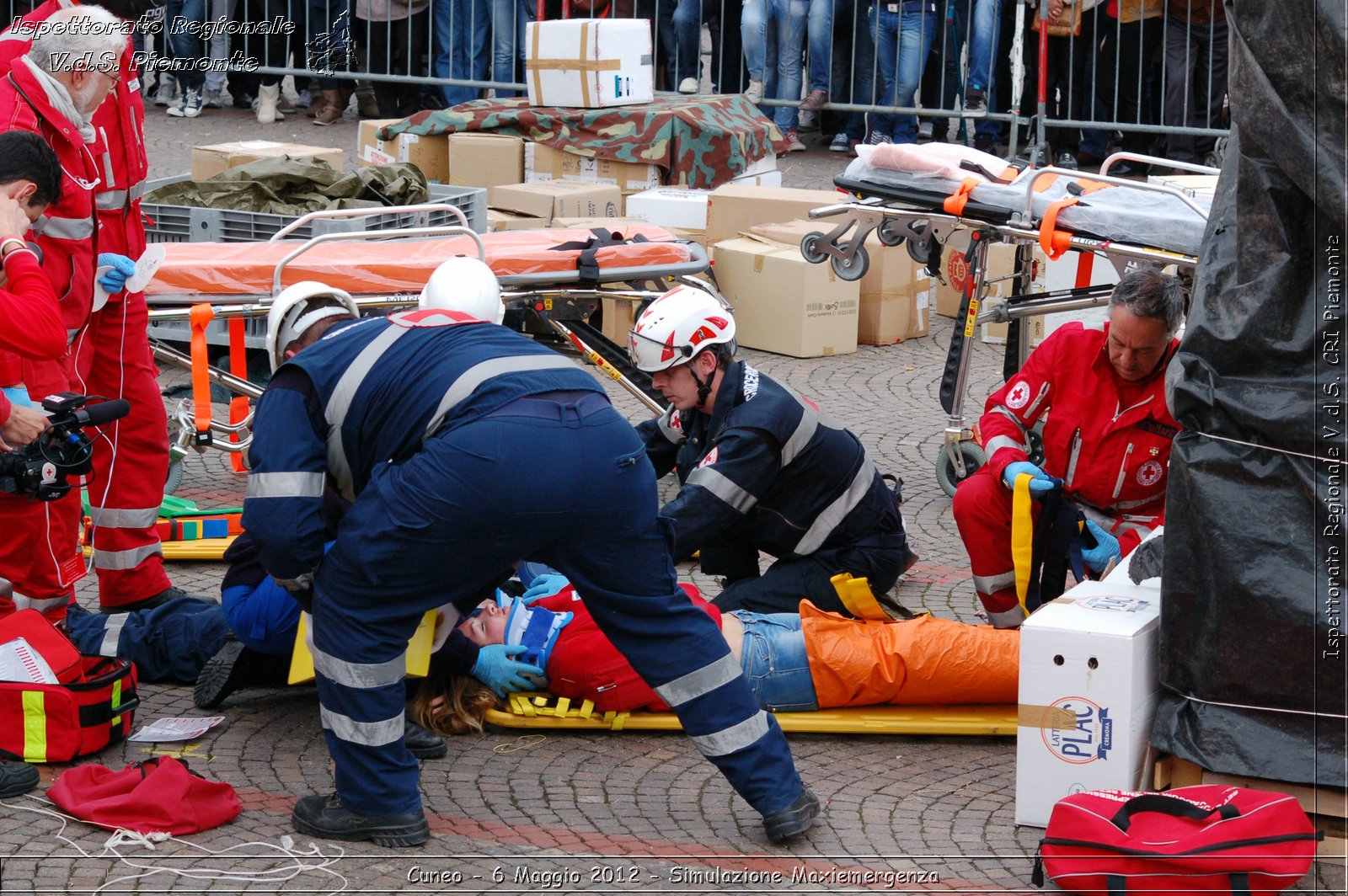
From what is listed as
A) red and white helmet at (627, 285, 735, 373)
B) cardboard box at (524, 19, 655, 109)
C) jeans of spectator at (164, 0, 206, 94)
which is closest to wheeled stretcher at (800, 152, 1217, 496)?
red and white helmet at (627, 285, 735, 373)

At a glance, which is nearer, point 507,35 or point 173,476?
point 173,476

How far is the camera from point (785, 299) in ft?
30.9

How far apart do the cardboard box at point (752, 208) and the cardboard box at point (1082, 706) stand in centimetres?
605

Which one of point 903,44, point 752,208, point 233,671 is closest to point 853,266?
point 752,208

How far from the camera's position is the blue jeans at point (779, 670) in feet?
15.9

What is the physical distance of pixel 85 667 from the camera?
15.4ft

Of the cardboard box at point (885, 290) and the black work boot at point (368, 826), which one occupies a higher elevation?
the cardboard box at point (885, 290)

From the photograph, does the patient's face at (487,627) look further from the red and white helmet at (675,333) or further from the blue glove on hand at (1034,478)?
the blue glove on hand at (1034,478)

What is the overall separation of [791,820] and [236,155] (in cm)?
637

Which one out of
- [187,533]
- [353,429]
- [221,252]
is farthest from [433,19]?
[353,429]

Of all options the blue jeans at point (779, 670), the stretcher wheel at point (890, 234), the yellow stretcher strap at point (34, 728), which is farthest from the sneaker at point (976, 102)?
the yellow stretcher strap at point (34, 728)

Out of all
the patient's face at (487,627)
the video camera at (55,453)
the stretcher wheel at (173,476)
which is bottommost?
the patient's face at (487,627)

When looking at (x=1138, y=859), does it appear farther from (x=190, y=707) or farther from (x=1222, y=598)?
(x=190, y=707)

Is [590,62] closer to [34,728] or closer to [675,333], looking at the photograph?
[675,333]
